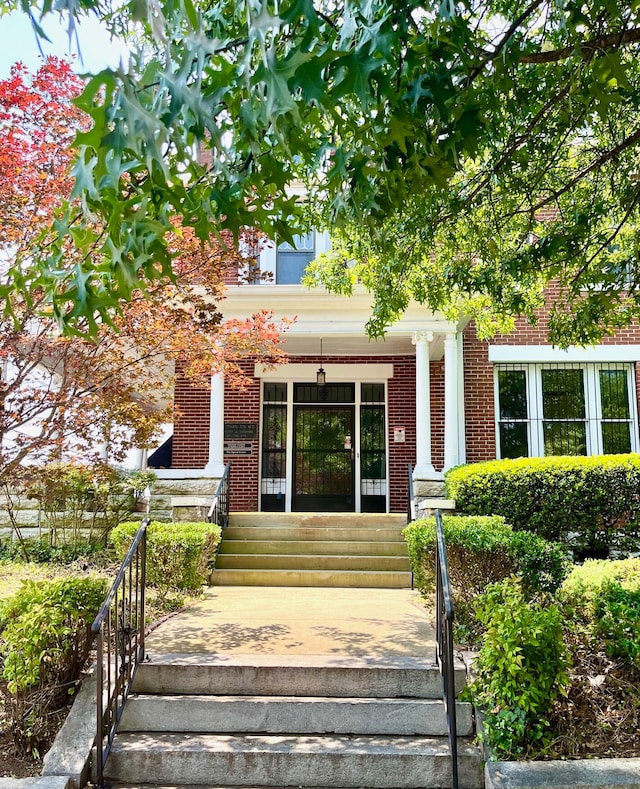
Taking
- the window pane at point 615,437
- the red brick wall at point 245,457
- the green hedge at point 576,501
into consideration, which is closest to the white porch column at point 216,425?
the red brick wall at point 245,457

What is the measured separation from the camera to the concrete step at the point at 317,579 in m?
8.62

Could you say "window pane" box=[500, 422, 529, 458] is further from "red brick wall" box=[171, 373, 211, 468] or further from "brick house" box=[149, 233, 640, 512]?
"red brick wall" box=[171, 373, 211, 468]

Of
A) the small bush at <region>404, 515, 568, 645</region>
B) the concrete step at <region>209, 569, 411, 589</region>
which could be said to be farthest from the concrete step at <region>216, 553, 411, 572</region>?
the small bush at <region>404, 515, 568, 645</region>

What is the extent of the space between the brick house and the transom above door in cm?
2

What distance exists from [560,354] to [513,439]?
5.48 ft

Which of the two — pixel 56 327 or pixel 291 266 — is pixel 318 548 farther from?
pixel 291 266

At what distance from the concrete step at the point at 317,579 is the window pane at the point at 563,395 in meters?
5.29

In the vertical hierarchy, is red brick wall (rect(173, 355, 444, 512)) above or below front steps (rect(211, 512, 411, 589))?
above

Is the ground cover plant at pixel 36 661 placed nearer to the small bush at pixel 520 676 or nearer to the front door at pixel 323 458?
the small bush at pixel 520 676

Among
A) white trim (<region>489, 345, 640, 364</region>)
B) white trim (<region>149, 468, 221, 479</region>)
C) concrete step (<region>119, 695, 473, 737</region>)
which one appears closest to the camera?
concrete step (<region>119, 695, 473, 737</region>)

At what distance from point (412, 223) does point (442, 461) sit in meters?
6.52

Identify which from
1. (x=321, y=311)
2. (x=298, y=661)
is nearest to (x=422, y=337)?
(x=321, y=311)

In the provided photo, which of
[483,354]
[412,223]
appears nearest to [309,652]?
[412,223]

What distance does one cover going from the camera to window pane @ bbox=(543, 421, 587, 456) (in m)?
12.5
